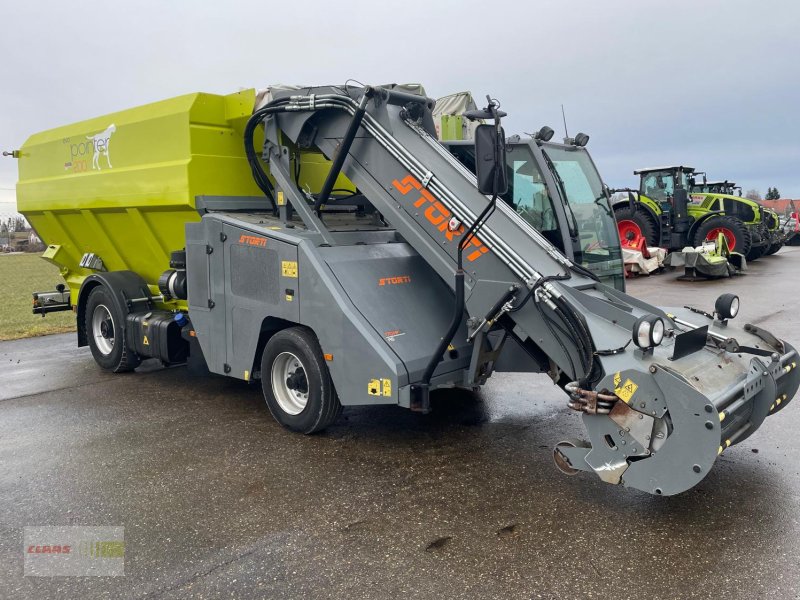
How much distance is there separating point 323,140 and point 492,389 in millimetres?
2895

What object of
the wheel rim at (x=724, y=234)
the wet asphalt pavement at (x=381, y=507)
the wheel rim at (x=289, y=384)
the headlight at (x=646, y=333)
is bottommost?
the wet asphalt pavement at (x=381, y=507)

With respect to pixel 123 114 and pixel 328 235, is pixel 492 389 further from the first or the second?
pixel 123 114

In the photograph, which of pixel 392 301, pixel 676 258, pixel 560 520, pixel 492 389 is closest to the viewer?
pixel 560 520

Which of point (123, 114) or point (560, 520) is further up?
point (123, 114)

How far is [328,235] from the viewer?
5438 millimetres

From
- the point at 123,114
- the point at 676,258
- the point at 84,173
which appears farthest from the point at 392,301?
the point at 676,258

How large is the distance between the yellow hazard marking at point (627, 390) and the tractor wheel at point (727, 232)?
58.5 ft

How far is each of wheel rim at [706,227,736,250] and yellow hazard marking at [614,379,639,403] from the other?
1795 cm

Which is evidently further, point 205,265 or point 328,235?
point 205,265

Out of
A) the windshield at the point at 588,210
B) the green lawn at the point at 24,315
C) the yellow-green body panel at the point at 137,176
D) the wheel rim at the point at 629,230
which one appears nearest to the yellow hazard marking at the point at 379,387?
the windshield at the point at 588,210

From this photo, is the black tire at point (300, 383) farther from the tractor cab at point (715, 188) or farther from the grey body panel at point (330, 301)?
the tractor cab at point (715, 188)

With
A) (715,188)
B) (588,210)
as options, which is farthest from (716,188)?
(588,210)

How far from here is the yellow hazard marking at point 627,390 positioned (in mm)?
3707

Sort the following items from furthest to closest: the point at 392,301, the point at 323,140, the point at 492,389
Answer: the point at 492,389, the point at 323,140, the point at 392,301
